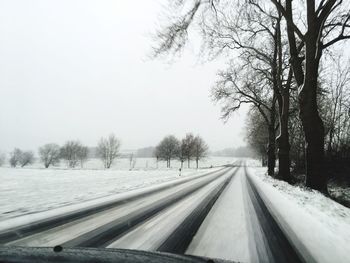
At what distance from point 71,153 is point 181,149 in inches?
2033

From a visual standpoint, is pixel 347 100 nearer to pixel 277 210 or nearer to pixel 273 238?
pixel 277 210

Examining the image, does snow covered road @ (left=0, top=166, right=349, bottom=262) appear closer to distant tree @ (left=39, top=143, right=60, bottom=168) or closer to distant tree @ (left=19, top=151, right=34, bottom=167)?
distant tree @ (left=39, top=143, right=60, bottom=168)

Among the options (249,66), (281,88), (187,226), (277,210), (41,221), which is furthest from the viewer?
(249,66)

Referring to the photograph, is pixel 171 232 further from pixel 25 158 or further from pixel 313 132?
pixel 25 158

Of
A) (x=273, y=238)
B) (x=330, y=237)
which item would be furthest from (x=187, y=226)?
(x=330, y=237)

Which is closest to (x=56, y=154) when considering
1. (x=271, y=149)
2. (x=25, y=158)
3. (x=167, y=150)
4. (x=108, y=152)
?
(x=25, y=158)

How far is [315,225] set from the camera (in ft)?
20.9

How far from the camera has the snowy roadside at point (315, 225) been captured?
4453 millimetres

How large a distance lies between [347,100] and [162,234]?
26.5 m

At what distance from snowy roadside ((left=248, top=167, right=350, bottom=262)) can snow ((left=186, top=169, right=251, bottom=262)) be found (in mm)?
887

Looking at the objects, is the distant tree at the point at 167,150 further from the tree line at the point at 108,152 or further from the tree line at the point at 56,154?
the tree line at the point at 56,154

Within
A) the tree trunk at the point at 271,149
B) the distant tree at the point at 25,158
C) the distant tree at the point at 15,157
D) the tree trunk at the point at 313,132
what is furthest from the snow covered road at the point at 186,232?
the distant tree at the point at 15,157

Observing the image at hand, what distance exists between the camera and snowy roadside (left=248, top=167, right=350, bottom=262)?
14.6 ft

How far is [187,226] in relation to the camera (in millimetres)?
5926
